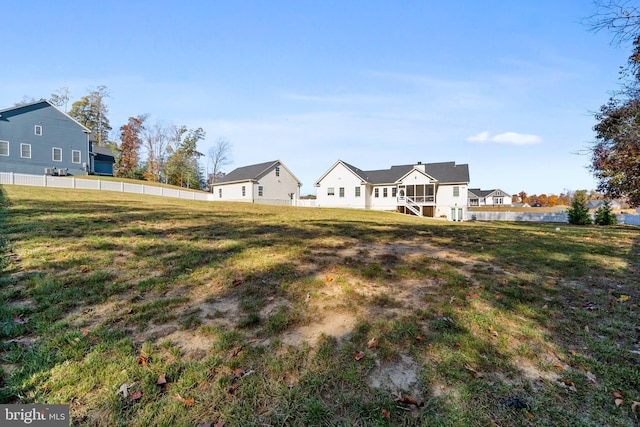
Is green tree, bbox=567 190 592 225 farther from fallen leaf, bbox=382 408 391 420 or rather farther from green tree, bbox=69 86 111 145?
green tree, bbox=69 86 111 145

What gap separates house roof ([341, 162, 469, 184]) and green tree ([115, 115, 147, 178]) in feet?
120

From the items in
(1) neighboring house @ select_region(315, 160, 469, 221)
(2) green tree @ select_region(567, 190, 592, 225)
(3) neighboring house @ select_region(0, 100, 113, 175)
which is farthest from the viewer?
(1) neighboring house @ select_region(315, 160, 469, 221)

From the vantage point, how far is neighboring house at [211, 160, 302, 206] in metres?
32.7

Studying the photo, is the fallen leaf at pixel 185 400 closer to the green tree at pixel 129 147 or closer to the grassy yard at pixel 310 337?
the grassy yard at pixel 310 337

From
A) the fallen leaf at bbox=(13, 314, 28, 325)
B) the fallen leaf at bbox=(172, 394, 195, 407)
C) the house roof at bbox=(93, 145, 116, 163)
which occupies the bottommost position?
the fallen leaf at bbox=(172, 394, 195, 407)

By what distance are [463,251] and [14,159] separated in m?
37.5

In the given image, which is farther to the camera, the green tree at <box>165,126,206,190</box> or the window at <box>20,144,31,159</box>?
the green tree at <box>165,126,206,190</box>

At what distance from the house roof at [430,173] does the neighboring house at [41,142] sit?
28.5m

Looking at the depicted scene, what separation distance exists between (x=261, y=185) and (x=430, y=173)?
18.7 meters

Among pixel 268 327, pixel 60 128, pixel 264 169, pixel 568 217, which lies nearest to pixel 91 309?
pixel 268 327

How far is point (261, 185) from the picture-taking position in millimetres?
33062

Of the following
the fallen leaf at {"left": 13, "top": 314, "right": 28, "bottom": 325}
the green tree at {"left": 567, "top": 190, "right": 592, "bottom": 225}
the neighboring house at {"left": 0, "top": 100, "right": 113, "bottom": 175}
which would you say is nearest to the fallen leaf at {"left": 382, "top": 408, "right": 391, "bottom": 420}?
the fallen leaf at {"left": 13, "top": 314, "right": 28, "bottom": 325}

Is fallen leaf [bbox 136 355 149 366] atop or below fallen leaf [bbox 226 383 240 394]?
atop

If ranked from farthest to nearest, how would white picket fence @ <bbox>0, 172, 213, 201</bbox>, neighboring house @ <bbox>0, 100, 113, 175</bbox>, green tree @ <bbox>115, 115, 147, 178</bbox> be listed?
green tree @ <bbox>115, 115, 147, 178</bbox> < neighboring house @ <bbox>0, 100, 113, 175</bbox> < white picket fence @ <bbox>0, 172, 213, 201</bbox>
